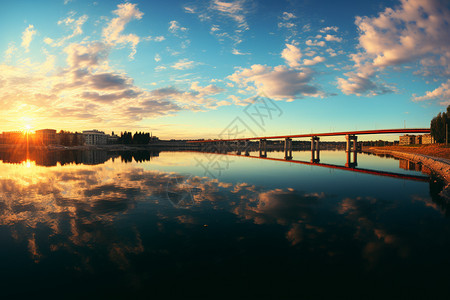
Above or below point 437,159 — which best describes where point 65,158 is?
above

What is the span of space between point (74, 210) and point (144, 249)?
388 inches

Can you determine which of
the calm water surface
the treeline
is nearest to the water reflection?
the calm water surface

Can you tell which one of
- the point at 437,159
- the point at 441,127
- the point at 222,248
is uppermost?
the point at 441,127

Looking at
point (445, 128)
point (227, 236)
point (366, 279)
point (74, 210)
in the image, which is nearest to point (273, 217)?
point (227, 236)

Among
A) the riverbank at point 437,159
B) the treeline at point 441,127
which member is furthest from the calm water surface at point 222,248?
the treeline at point 441,127

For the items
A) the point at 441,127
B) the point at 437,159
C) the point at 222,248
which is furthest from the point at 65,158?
the point at 441,127

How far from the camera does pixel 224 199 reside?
2073cm

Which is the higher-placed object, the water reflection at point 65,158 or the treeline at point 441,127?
the treeline at point 441,127

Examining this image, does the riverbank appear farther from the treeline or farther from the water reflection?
the water reflection

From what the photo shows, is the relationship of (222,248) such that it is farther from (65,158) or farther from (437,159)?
(65,158)

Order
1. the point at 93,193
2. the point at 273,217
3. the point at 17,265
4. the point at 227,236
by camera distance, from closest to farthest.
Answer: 1. the point at 17,265
2. the point at 227,236
3. the point at 273,217
4. the point at 93,193

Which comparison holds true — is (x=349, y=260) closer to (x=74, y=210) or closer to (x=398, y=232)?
(x=398, y=232)

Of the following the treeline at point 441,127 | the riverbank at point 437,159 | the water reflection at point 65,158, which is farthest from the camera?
the treeline at point 441,127

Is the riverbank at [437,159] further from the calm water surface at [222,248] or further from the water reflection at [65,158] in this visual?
the water reflection at [65,158]
